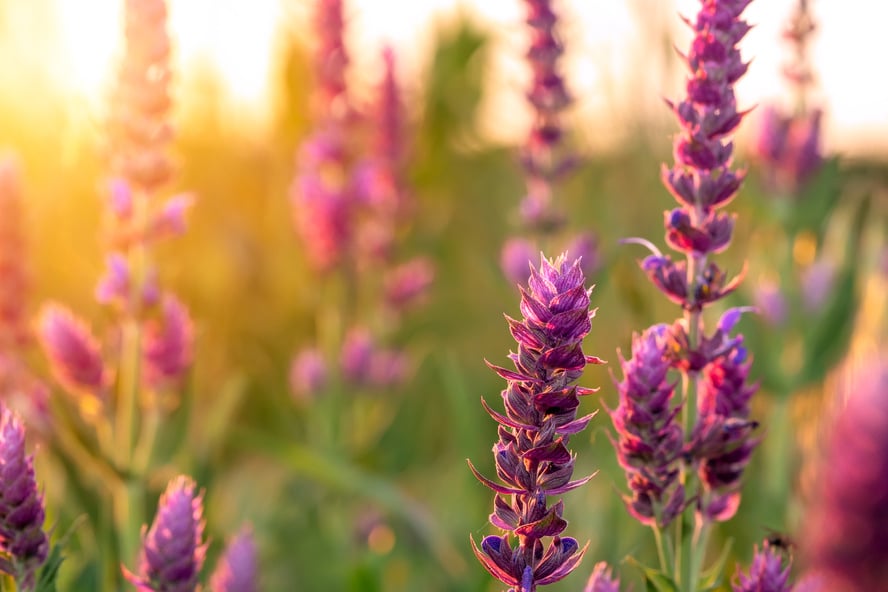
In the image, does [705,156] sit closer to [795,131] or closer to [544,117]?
[544,117]

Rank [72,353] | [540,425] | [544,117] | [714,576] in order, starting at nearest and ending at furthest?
[540,425] → [714,576] → [72,353] → [544,117]

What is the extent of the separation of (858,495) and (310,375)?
9.32ft

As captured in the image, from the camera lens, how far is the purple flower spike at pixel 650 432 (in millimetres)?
1168

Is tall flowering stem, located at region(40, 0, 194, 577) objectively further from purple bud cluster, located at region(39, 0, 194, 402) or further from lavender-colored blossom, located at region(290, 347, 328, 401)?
lavender-colored blossom, located at region(290, 347, 328, 401)

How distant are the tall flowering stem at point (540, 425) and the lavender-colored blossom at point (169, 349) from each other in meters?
1.33

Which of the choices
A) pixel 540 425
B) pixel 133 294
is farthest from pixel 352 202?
pixel 540 425

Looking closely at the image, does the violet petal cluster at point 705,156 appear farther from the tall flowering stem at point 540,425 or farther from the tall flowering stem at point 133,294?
the tall flowering stem at point 133,294

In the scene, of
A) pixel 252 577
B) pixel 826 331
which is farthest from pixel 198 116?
pixel 252 577

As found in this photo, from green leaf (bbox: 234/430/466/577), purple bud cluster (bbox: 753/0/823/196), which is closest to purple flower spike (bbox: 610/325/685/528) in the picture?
green leaf (bbox: 234/430/466/577)

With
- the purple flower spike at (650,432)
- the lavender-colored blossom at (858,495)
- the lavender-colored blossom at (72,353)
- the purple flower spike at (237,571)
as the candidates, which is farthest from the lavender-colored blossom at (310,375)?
the lavender-colored blossom at (858,495)

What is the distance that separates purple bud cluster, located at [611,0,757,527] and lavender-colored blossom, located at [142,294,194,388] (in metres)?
1.32

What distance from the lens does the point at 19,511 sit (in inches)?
46.1

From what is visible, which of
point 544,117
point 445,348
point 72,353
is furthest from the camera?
point 445,348

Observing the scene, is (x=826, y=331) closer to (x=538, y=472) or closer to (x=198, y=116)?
(x=538, y=472)
